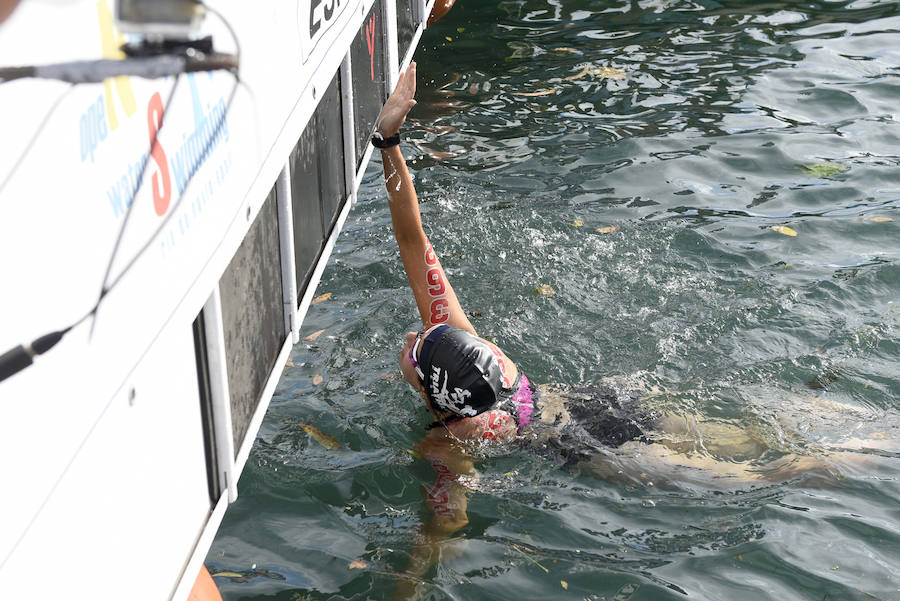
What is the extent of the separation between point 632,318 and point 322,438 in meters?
2.33

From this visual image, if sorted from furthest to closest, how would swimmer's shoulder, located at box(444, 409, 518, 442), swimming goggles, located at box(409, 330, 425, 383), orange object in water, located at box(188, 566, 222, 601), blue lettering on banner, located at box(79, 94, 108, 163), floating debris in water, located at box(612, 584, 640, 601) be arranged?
swimmer's shoulder, located at box(444, 409, 518, 442)
swimming goggles, located at box(409, 330, 425, 383)
floating debris in water, located at box(612, 584, 640, 601)
orange object in water, located at box(188, 566, 222, 601)
blue lettering on banner, located at box(79, 94, 108, 163)

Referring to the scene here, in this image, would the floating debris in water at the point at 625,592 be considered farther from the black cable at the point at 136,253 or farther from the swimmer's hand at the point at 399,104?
the black cable at the point at 136,253

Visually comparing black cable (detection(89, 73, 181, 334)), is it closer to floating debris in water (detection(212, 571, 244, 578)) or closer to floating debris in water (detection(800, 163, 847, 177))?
floating debris in water (detection(212, 571, 244, 578))

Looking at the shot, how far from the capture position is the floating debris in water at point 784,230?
727 centimetres

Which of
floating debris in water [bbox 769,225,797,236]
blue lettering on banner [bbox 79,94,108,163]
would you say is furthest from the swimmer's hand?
floating debris in water [bbox 769,225,797,236]

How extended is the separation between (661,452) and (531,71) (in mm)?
7166

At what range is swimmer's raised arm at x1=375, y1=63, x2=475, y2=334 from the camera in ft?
14.8

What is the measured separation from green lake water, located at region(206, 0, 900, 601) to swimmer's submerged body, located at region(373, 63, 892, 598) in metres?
0.10

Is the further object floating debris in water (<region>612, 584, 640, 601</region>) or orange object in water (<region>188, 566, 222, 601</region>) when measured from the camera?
floating debris in water (<region>612, 584, 640, 601</region>)

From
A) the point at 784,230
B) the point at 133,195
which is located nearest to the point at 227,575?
the point at 133,195

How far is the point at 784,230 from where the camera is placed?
732 cm

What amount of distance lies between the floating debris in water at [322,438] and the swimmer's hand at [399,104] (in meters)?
1.94

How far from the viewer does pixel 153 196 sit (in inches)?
83.6

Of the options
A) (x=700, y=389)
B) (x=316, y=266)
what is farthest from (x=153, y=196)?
(x=700, y=389)
